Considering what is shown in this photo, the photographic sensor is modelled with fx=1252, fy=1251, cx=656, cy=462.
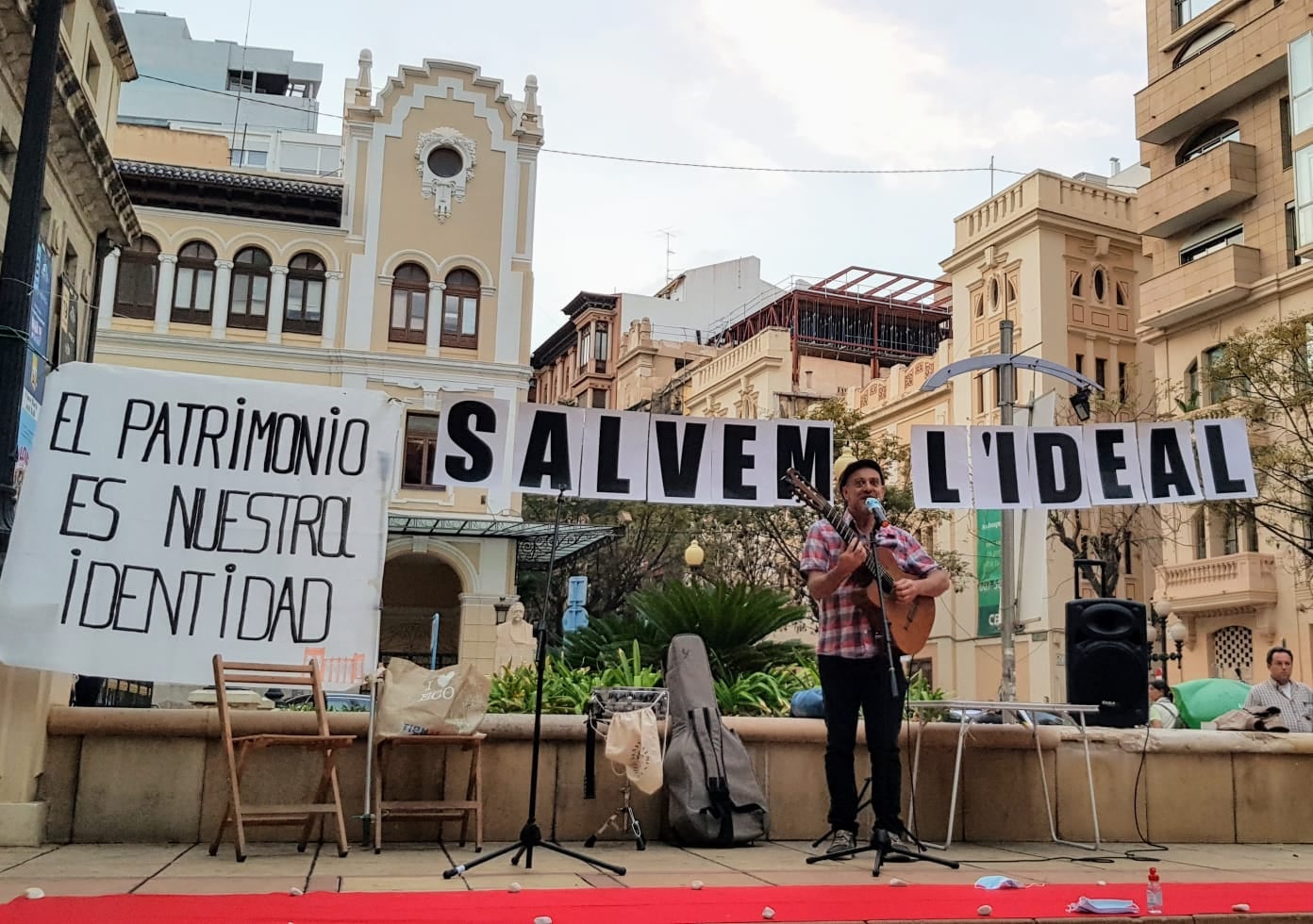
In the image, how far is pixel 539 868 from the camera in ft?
21.1

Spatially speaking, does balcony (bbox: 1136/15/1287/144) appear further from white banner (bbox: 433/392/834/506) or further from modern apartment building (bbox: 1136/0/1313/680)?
white banner (bbox: 433/392/834/506)

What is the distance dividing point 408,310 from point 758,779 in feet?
86.3

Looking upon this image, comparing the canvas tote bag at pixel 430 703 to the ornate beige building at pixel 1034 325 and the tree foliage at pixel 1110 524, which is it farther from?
the ornate beige building at pixel 1034 325

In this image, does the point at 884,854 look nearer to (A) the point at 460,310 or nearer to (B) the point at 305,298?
(A) the point at 460,310

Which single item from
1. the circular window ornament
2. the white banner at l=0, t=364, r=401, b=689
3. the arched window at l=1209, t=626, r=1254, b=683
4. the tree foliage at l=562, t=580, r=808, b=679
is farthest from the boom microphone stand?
the circular window ornament

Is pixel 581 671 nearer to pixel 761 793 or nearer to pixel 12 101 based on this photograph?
pixel 761 793

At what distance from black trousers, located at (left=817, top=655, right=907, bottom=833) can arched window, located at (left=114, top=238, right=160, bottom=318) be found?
28728 millimetres

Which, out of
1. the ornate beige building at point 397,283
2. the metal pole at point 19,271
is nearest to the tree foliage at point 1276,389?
the ornate beige building at point 397,283

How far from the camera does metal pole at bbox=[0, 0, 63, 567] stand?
22.1 ft

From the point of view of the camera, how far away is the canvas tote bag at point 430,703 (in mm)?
7227

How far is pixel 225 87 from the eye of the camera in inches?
2630

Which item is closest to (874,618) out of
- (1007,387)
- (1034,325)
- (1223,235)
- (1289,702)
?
(1289,702)

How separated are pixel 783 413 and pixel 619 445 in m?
38.4

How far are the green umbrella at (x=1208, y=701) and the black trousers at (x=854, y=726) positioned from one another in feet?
25.4
